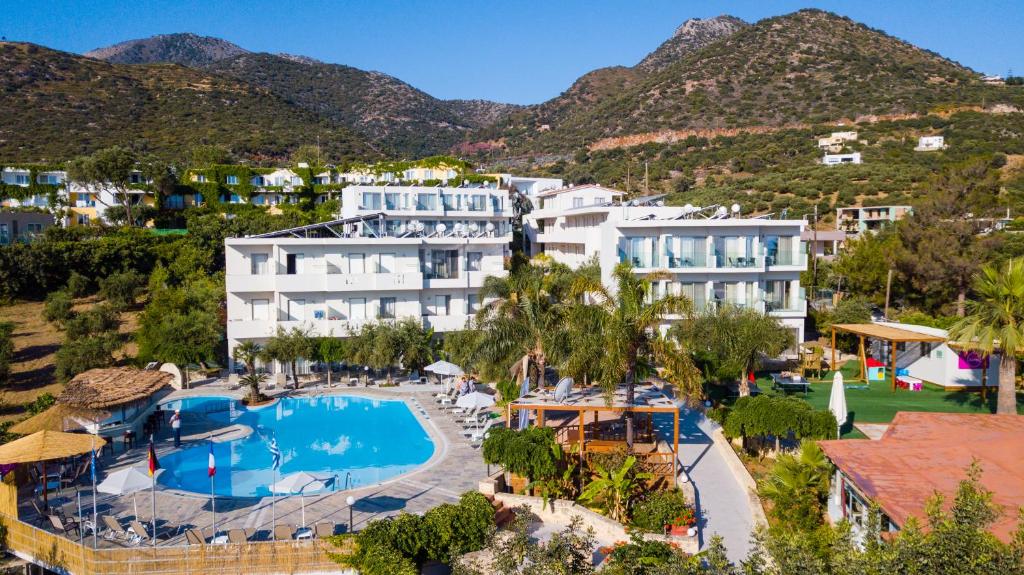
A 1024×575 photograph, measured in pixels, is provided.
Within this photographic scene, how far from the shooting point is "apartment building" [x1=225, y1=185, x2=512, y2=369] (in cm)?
3253

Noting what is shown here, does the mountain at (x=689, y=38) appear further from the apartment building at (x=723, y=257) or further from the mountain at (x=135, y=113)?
the apartment building at (x=723, y=257)

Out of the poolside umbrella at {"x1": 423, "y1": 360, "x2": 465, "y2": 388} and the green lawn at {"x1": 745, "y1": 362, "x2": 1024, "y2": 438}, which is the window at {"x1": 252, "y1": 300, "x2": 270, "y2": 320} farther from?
the green lawn at {"x1": 745, "y1": 362, "x2": 1024, "y2": 438}

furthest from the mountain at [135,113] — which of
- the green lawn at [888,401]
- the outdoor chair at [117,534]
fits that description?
the green lawn at [888,401]

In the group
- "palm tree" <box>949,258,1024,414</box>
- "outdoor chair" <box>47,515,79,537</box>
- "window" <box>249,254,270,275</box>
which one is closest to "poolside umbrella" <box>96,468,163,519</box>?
"outdoor chair" <box>47,515,79,537</box>

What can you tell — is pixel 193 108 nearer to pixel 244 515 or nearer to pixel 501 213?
pixel 501 213

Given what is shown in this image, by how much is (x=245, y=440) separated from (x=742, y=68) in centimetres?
8842

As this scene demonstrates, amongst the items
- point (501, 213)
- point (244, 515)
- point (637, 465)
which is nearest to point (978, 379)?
point (637, 465)

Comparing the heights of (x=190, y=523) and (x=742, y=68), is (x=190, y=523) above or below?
below

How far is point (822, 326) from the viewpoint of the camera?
111 ft

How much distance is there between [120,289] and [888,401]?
1609 inches

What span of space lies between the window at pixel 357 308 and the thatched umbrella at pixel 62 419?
45.6ft

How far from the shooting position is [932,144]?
234 feet

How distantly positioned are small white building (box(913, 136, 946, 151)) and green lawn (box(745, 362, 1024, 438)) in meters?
56.1

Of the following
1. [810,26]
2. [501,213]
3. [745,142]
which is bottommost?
[501,213]
